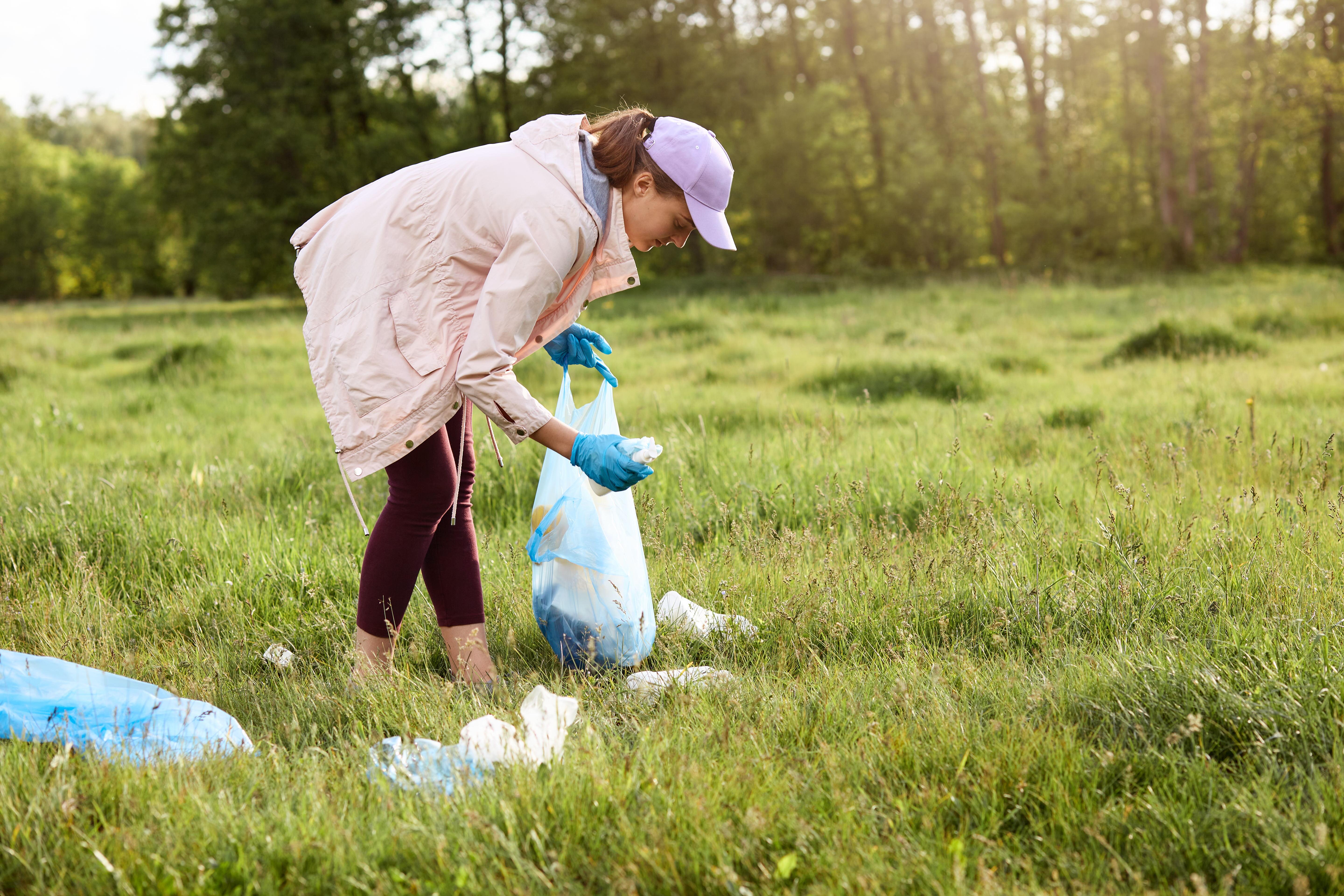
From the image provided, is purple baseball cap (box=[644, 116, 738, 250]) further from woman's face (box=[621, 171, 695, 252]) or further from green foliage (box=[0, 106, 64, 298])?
green foliage (box=[0, 106, 64, 298])

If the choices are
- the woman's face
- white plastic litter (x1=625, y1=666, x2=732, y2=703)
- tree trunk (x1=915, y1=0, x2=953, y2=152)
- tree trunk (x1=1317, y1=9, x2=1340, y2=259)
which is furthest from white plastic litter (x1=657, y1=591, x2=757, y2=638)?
tree trunk (x1=1317, y1=9, x2=1340, y2=259)

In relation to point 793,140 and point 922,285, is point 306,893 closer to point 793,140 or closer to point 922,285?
point 922,285

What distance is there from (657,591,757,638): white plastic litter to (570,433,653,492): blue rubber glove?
68cm

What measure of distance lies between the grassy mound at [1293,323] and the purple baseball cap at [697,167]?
8.11m

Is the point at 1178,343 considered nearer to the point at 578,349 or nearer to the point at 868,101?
the point at 578,349

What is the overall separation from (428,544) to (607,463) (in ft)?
2.21

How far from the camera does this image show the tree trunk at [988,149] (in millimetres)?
20859

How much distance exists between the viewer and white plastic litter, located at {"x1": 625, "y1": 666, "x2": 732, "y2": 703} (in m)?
2.31

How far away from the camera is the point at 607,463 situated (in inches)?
86.3

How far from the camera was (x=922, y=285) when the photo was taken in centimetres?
1772

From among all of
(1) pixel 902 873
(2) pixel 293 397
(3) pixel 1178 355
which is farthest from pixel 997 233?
(1) pixel 902 873

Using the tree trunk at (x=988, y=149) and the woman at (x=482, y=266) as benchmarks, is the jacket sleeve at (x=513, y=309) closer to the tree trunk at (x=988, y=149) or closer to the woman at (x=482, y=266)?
the woman at (x=482, y=266)

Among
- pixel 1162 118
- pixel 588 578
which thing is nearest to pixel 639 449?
pixel 588 578

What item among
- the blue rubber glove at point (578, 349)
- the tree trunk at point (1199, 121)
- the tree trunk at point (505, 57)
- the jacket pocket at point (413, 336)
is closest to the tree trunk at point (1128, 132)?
the tree trunk at point (1199, 121)
